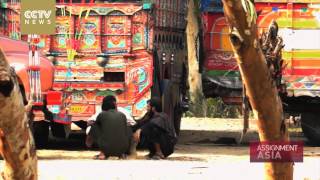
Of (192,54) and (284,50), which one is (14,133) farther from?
(192,54)

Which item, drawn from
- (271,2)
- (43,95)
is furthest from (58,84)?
(271,2)

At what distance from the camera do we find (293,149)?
6535mm

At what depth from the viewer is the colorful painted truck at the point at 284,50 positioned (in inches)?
627

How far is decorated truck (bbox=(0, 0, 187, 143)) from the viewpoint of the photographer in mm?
14633

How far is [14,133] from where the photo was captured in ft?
15.5

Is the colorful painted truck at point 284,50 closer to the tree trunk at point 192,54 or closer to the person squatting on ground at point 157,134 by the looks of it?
the person squatting on ground at point 157,134

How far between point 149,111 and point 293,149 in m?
7.88

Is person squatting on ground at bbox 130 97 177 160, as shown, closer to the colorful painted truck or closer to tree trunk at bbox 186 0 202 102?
the colorful painted truck

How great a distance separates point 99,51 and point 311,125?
4667mm

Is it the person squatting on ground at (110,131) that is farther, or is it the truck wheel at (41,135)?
the truck wheel at (41,135)

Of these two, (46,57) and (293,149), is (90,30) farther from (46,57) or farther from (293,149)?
(293,149)

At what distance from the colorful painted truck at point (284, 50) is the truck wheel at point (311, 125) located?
552mm
